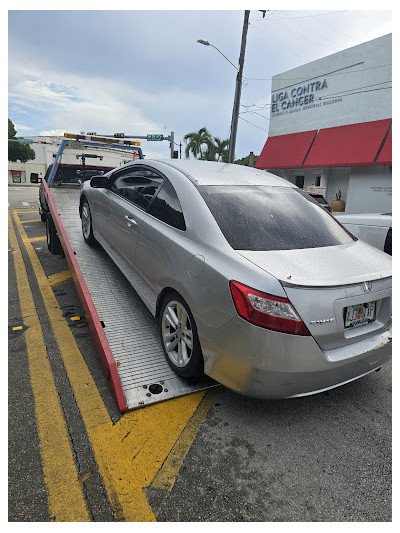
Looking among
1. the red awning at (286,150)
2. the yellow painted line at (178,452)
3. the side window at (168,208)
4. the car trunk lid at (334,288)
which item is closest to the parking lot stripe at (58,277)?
the side window at (168,208)

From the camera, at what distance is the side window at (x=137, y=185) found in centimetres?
341

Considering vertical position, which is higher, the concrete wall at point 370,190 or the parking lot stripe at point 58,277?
the concrete wall at point 370,190

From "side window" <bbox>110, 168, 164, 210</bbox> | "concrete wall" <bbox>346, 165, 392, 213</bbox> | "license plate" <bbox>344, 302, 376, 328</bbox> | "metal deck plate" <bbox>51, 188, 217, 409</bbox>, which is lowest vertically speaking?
"metal deck plate" <bbox>51, 188, 217, 409</bbox>

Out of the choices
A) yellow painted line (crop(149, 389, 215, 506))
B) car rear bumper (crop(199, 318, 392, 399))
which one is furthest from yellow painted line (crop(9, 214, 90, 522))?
car rear bumper (crop(199, 318, 392, 399))

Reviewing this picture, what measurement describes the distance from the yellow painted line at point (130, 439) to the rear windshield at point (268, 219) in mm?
1252

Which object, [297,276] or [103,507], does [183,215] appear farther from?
[103,507]

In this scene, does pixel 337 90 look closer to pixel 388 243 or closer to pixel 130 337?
pixel 388 243

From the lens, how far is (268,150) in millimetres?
19078

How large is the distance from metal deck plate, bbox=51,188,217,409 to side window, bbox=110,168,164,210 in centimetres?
96

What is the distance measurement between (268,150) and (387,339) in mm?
17994

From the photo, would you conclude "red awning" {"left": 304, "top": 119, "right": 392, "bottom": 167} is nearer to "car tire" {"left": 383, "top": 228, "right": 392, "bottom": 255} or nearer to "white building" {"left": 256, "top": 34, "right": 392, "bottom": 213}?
"white building" {"left": 256, "top": 34, "right": 392, "bottom": 213}

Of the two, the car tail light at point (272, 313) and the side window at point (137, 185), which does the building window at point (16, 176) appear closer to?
the side window at point (137, 185)

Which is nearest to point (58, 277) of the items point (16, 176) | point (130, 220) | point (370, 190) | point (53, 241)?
point (53, 241)

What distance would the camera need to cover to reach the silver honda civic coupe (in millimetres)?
2088
